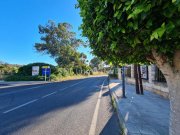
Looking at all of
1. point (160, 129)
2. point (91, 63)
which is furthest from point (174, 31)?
point (91, 63)

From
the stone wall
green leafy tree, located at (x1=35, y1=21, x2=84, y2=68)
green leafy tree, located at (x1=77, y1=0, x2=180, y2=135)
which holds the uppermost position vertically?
green leafy tree, located at (x1=35, y1=21, x2=84, y2=68)

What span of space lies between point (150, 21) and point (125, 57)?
6.55ft

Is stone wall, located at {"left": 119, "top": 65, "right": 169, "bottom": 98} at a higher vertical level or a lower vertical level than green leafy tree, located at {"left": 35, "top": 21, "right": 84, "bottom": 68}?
lower

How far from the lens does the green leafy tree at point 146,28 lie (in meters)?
2.34

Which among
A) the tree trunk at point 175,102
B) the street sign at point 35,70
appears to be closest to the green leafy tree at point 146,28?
the tree trunk at point 175,102

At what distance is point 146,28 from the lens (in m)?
2.78

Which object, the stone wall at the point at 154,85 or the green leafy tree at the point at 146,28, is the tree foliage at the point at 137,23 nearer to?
the green leafy tree at the point at 146,28

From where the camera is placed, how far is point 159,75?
13.1 meters

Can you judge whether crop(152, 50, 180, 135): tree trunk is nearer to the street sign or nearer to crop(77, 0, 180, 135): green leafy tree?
crop(77, 0, 180, 135): green leafy tree

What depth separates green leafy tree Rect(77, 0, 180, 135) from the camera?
7.68ft

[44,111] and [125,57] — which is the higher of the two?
[125,57]

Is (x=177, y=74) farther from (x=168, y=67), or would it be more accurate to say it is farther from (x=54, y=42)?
(x=54, y=42)

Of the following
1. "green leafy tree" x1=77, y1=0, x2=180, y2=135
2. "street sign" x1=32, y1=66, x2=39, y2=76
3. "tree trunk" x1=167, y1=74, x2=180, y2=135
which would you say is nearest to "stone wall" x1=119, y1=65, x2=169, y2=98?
"tree trunk" x1=167, y1=74, x2=180, y2=135

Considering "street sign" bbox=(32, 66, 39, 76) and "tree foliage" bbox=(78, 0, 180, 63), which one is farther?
"street sign" bbox=(32, 66, 39, 76)
